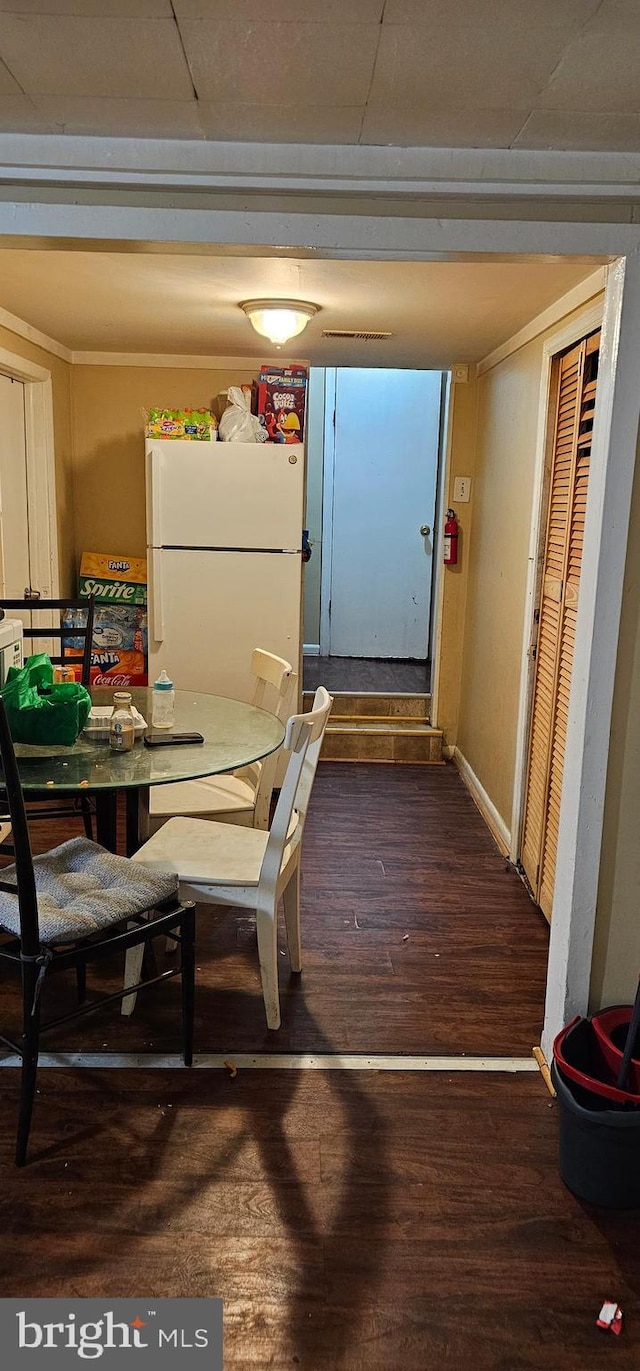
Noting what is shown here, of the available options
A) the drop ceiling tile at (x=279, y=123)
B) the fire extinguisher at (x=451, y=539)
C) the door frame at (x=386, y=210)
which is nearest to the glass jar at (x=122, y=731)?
the door frame at (x=386, y=210)

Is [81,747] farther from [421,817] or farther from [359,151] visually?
[421,817]

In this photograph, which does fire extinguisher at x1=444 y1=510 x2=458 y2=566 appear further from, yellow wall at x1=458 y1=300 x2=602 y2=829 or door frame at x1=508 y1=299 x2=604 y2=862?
door frame at x1=508 y1=299 x2=604 y2=862

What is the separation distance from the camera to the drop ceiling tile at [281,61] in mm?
1362

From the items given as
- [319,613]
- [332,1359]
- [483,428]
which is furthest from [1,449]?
[332,1359]

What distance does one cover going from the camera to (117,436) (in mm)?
4574

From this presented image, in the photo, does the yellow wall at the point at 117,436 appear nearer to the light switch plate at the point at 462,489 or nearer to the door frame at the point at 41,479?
the door frame at the point at 41,479

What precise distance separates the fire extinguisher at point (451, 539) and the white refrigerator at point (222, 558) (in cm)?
99

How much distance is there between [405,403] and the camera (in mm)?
5750

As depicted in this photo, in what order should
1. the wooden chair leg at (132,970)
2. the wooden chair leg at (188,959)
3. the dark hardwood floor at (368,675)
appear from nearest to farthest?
1. the wooden chair leg at (188,959)
2. the wooden chair leg at (132,970)
3. the dark hardwood floor at (368,675)

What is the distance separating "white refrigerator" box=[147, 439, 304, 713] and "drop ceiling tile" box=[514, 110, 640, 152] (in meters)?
2.25

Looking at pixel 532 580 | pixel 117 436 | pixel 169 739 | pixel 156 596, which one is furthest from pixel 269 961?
pixel 117 436

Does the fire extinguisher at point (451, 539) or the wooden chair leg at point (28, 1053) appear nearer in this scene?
the wooden chair leg at point (28, 1053)

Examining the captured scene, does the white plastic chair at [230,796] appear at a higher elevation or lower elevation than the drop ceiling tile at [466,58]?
lower

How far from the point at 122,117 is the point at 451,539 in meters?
3.18
